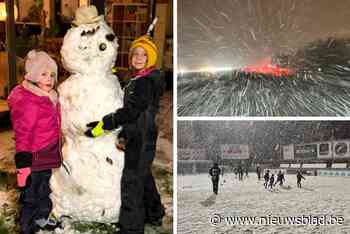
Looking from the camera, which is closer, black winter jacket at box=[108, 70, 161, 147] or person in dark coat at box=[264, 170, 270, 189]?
black winter jacket at box=[108, 70, 161, 147]

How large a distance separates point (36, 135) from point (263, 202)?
1257mm

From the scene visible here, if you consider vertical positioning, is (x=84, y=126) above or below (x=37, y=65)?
below

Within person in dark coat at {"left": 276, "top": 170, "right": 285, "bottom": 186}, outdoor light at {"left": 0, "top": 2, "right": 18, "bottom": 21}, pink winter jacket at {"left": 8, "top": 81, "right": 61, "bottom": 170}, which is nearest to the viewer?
pink winter jacket at {"left": 8, "top": 81, "right": 61, "bottom": 170}

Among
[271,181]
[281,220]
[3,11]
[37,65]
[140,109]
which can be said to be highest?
[3,11]

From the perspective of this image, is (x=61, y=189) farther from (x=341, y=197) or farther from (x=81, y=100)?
(x=341, y=197)

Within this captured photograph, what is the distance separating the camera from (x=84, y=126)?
2307mm

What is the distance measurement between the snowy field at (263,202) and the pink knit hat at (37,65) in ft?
3.04

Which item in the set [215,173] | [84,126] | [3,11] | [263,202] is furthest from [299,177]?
[3,11]

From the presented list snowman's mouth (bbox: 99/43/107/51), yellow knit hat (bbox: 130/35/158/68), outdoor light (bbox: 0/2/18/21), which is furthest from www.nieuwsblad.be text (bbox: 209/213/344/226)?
outdoor light (bbox: 0/2/18/21)

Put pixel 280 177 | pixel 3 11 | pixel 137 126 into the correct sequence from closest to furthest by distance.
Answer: pixel 137 126 → pixel 280 177 → pixel 3 11

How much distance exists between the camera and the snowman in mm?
2287

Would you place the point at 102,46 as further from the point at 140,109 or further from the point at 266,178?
the point at 266,178

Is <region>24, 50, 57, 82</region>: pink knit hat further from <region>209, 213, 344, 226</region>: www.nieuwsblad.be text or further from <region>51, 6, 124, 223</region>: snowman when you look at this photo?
<region>209, 213, 344, 226</region>: www.nieuwsblad.be text

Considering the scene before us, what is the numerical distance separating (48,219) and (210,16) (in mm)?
1353
